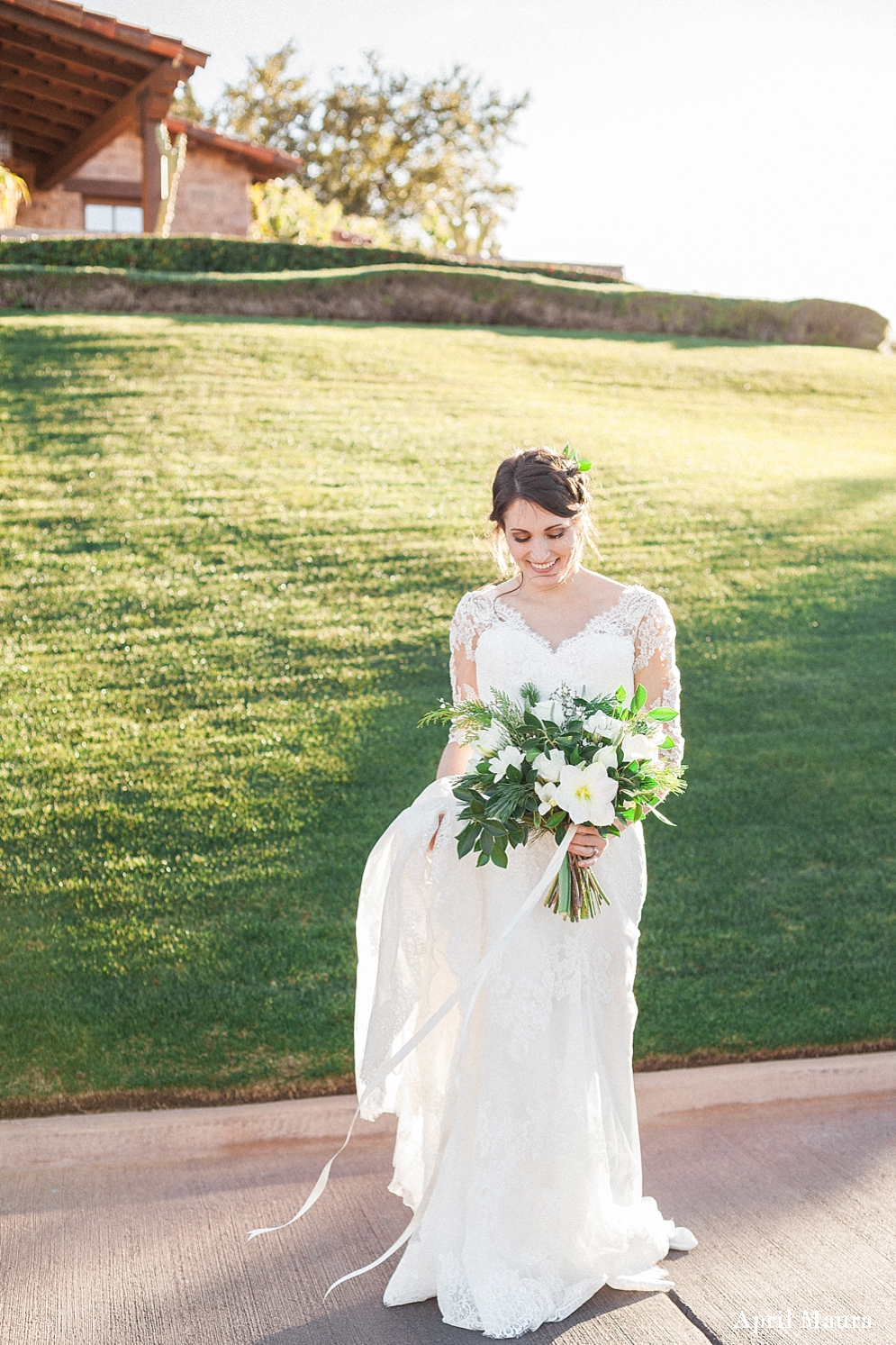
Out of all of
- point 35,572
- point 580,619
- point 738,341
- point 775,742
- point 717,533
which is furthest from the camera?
point 738,341

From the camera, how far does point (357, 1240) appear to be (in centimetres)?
380

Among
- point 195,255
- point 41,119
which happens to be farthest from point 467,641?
point 41,119

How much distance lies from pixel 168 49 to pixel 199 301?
155 inches

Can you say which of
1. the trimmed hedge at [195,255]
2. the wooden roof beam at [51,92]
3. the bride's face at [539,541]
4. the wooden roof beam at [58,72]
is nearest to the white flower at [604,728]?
the bride's face at [539,541]

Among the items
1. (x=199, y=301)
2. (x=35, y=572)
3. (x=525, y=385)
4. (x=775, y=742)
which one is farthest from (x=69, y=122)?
(x=775, y=742)

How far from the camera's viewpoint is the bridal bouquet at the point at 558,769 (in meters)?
3.03

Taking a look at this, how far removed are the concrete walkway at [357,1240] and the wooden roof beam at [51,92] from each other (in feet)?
55.9

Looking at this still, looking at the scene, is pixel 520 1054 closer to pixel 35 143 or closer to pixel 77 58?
pixel 77 58

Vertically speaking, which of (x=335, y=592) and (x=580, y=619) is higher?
(x=580, y=619)

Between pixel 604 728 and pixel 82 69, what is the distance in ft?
55.5

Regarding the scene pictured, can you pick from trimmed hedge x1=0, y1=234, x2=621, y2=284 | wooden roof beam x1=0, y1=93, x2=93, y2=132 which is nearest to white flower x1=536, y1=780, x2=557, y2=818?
trimmed hedge x1=0, y1=234, x2=621, y2=284

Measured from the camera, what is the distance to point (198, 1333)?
328 cm

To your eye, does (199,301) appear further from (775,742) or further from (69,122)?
(775,742)

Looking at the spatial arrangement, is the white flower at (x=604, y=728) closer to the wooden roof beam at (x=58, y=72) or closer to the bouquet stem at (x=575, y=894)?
the bouquet stem at (x=575, y=894)
